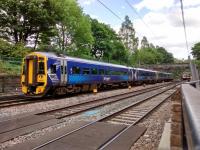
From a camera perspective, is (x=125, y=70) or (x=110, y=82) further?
(x=125, y=70)

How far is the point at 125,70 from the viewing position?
37906mm

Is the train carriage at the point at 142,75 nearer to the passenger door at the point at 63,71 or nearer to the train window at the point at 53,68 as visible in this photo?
the passenger door at the point at 63,71

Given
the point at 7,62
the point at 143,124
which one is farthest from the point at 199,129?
the point at 7,62

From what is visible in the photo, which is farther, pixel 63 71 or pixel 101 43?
pixel 101 43

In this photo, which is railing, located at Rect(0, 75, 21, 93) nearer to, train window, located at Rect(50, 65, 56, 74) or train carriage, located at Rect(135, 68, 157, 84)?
train window, located at Rect(50, 65, 56, 74)

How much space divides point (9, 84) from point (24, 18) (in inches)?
643

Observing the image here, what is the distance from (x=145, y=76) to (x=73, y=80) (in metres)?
30.5

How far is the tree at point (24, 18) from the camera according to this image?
122 feet

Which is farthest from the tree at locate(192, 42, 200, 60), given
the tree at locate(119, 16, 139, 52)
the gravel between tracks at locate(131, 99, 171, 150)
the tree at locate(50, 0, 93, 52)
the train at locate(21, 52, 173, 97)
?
the gravel between tracks at locate(131, 99, 171, 150)

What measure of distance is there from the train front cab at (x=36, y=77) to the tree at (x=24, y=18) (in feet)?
60.4

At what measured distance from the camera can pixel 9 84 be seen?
24.6 meters

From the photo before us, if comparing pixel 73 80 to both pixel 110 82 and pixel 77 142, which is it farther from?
pixel 77 142

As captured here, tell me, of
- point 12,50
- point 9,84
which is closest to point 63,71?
point 9,84

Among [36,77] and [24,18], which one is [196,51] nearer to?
[24,18]
